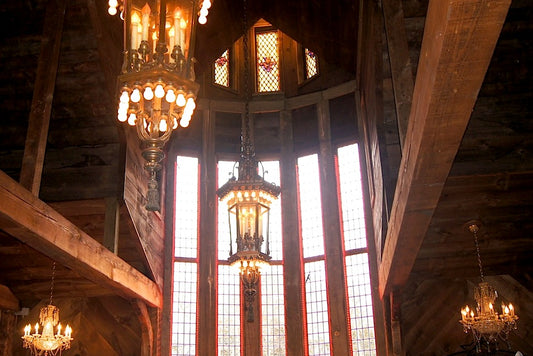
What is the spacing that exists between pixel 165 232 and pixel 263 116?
148 inches

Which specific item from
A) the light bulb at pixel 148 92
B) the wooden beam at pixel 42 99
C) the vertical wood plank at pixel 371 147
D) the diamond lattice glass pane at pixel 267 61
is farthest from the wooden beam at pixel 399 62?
the diamond lattice glass pane at pixel 267 61

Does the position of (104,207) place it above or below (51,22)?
below

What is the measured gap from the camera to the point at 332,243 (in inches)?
492

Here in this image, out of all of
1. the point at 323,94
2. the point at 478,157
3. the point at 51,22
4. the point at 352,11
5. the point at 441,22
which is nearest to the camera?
the point at 441,22

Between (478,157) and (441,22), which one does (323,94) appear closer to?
(478,157)

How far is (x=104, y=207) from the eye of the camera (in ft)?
31.1

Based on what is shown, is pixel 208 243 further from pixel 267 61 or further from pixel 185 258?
pixel 267 61

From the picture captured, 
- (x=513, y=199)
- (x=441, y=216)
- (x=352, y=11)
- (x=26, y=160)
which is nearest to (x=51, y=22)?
(x=26, y=160)

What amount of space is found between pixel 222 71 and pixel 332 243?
5.30 meters

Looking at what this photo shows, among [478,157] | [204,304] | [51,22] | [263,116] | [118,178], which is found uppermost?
[263,116]

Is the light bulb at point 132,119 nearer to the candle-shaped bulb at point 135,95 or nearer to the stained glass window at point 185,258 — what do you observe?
the candle-shaped bulb at point 135,95

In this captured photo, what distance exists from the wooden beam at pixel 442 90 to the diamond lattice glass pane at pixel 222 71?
9217 mm

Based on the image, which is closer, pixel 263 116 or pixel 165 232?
pixel 165 232

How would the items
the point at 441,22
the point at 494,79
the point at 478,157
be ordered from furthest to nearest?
the point at 494,79, the point at 478,157, the point at 441,22
